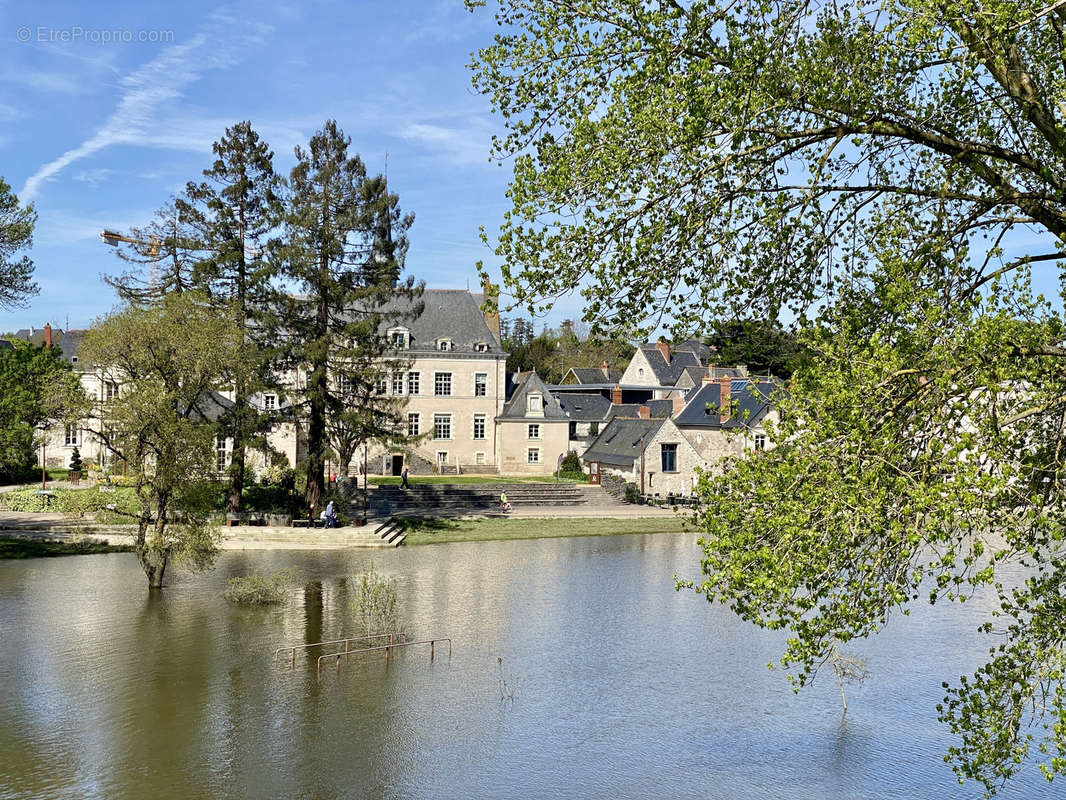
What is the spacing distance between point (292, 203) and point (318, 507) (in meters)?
11.2

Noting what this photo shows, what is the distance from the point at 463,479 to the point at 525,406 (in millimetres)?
6321

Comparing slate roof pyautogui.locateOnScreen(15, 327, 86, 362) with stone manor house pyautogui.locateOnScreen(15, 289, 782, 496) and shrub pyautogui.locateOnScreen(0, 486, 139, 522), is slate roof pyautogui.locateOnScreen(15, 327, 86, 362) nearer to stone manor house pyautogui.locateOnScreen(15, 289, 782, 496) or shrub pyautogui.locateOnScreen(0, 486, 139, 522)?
stone manor house pyautogui.locateOnScreen(15, 289, 782, 496)

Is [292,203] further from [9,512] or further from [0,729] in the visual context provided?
[0,729]

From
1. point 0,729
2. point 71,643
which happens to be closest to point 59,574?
point 71,643

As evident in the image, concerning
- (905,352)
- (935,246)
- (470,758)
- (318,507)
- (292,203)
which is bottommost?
(470,758)

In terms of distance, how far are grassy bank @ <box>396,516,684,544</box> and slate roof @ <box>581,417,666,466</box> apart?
21.9 ft

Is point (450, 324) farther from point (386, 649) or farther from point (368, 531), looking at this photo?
point (386, 649)

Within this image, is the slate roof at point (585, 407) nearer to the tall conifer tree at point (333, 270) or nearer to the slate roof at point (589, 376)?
the slate roof at point (589, 376)

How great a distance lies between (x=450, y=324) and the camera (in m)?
56.9

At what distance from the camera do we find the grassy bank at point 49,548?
2941cm

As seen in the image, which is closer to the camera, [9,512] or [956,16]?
[956,16]

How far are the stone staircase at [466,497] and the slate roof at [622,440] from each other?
10.2 feet

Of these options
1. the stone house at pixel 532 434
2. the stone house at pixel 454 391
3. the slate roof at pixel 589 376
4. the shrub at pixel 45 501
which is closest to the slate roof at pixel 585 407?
the stone house at pixel 532 434

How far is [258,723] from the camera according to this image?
14375mm
